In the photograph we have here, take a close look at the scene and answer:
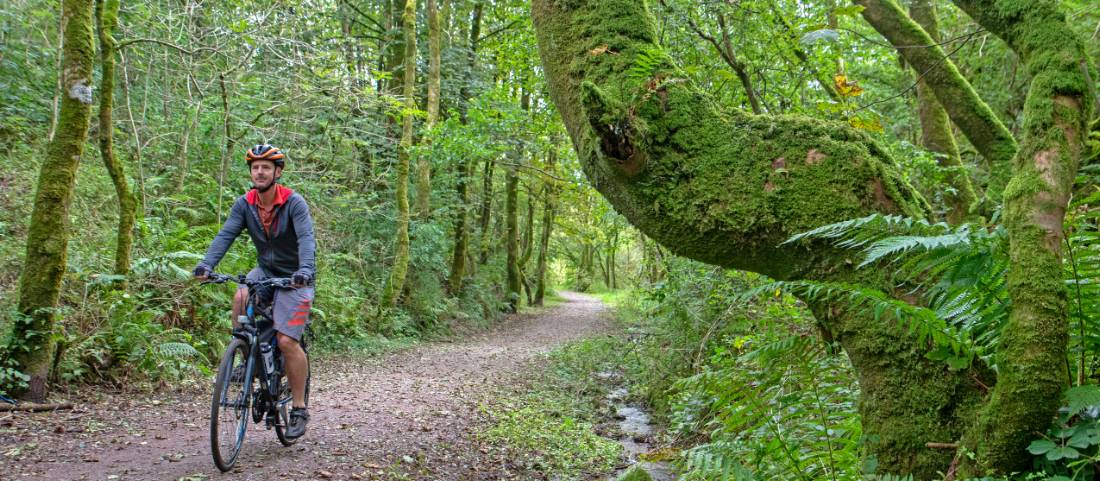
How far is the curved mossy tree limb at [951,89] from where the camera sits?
6.19m

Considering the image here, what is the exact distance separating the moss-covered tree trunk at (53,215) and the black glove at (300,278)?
109 inches

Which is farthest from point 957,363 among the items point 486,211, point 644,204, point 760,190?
point 486,211

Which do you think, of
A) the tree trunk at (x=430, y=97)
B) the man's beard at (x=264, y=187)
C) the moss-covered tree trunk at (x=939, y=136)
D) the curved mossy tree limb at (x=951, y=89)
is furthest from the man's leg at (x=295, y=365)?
Answer: the tree trunk at (x=430, y=97)

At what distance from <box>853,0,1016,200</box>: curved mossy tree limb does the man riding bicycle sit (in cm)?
586

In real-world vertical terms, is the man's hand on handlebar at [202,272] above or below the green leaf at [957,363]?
above

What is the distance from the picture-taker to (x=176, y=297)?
7.33m

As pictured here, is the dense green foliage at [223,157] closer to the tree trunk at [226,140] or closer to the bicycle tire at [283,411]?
the tree trunk at [226,140]

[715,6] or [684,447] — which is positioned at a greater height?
[715,6]

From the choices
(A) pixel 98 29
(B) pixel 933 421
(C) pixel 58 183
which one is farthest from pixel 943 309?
(A) pixel 98 29

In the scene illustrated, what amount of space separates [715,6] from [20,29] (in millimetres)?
9908

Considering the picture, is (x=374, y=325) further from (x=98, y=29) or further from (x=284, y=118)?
(x=98, y=29)

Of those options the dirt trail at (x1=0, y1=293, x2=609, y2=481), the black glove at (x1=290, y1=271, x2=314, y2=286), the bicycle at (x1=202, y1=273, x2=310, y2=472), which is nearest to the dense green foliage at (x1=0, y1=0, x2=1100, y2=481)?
the dirt trail at (x1=0, y1=293, x2=609, y2=481)

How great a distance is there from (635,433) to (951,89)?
499cm

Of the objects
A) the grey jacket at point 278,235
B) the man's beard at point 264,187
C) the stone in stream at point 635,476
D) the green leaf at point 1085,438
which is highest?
the man's beard at point 264,187
